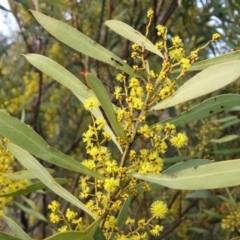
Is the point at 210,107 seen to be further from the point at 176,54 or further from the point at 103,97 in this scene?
the point at 103,97

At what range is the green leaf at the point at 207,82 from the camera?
2.55 feet

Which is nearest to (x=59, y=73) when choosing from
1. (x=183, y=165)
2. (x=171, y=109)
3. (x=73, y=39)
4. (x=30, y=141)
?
(x=73, y=39)

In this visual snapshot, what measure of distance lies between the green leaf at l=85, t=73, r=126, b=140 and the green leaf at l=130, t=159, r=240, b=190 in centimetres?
11

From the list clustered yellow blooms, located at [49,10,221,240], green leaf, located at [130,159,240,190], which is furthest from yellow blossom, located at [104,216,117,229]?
green leaf, located at [130,159,240,190]

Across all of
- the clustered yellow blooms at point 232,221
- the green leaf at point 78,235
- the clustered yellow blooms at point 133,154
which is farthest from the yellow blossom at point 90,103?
the clustered yellow blooms at point 232,221

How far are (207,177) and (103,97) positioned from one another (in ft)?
A: 0.67

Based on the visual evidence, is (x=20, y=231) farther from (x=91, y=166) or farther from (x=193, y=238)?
(x=193, y=238)

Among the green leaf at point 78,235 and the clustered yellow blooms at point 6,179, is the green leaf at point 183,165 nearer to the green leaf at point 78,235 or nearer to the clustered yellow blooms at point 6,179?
the green leaf at point 78,235

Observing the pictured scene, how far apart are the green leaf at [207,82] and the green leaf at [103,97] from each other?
0.26 ft

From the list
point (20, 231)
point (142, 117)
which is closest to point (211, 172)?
point (142, 117)

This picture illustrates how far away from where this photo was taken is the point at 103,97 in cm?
85

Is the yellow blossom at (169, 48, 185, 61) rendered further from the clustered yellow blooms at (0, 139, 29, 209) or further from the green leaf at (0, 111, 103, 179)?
the clustered yellow blooms at (0, 139, 29, 209)

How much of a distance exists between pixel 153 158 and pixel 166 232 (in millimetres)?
1231

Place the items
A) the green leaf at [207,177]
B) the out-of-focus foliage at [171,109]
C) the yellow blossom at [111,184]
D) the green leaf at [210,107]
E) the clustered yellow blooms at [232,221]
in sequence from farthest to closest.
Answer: the out-of-focus foliage at [171,109] → the clustered yellow blooms at [232,221] → the green leaf at [210,107] → the yellow blossom at [111,184] → the green leaf at [207,177]
